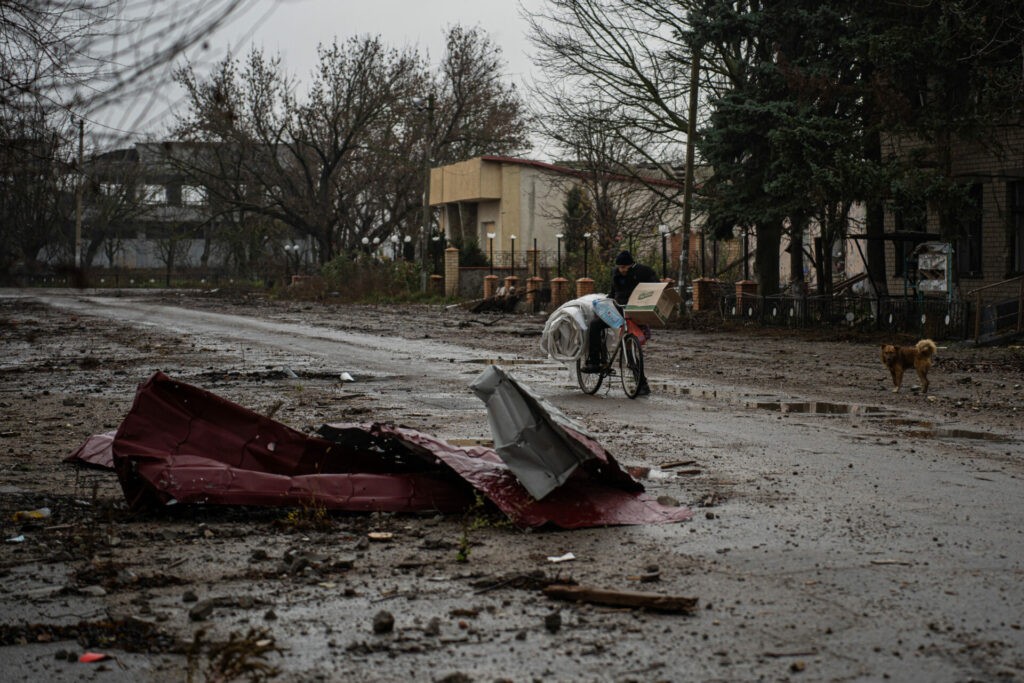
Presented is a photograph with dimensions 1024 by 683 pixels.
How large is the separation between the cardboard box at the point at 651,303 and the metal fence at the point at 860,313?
1019 cm

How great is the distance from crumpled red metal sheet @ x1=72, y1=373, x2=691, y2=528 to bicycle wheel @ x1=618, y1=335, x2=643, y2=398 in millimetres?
5916

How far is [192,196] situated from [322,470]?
57.7 meters

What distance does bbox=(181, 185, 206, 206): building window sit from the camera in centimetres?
5594

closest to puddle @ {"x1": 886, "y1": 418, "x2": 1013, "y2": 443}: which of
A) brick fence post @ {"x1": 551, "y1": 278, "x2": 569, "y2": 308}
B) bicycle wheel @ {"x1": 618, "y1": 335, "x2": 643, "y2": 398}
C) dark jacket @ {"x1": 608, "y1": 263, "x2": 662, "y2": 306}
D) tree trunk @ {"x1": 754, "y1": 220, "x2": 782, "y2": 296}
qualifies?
bicycle wheel @ {"x1": 618, "y1": 335, "x2": 643, "y2": 398}

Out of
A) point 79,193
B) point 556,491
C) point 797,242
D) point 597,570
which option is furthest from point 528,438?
point 797,242

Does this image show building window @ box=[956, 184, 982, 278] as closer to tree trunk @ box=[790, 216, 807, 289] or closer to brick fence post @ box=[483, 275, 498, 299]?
tree trunk @ box=[790, 216, 807, 289]

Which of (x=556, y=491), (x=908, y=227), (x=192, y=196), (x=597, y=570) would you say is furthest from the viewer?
(x=192, y=196)

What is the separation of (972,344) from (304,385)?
13.0m

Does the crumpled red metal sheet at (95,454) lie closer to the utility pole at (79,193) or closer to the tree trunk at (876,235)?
the utility pole at (79,193)

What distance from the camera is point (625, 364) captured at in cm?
1245

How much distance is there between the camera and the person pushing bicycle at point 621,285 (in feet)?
41.7

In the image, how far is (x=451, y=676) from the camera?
141 inches

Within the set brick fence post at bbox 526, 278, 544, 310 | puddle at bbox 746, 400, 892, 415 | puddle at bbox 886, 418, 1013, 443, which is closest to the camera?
puddle at bbox 886, 418, 1013, 443

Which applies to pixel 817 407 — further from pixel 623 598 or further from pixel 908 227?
pixel 908 227
